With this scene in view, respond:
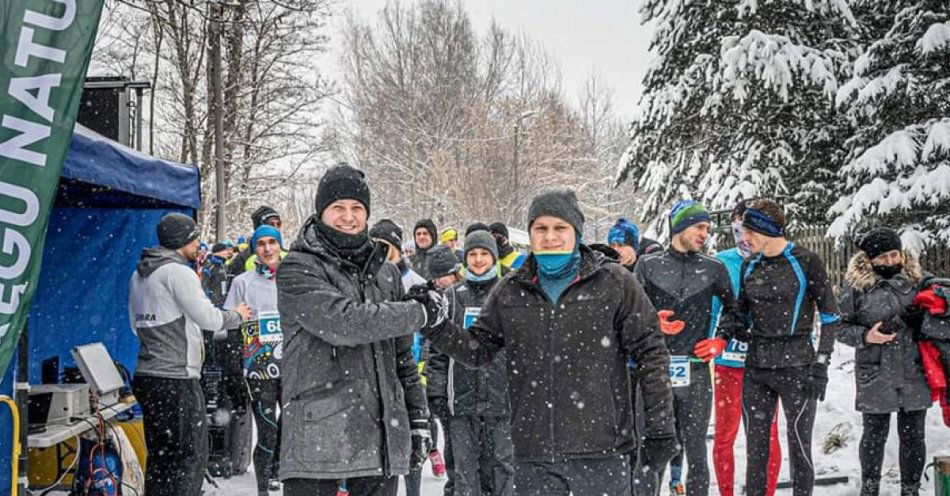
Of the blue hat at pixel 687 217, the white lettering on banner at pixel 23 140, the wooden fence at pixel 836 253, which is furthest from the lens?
the wooden fence at pixel 836 253

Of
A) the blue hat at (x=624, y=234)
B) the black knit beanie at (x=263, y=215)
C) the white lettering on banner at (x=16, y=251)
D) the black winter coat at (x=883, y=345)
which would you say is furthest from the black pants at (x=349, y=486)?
the black knit beanie at (x=263, y=215)

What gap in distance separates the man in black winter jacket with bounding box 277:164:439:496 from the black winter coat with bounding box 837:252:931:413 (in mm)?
3618

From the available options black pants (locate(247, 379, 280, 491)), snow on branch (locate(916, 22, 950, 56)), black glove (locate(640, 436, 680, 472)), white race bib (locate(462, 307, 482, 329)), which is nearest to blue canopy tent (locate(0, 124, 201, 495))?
black pants (locate(247, 379, 280, 491))

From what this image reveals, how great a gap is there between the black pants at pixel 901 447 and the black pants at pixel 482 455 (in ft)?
8.37

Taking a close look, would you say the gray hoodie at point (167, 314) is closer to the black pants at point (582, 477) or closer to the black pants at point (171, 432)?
the black pants at point (171, 432)

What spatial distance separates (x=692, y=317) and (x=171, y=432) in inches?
137

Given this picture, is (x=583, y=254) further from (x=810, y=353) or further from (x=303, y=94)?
(x=303, y=94)

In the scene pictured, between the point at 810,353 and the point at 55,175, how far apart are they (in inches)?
172

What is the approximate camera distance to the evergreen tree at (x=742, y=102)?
15.0 m

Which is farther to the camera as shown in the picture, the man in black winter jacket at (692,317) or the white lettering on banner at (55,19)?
the man in black winter jacket at (692,317)

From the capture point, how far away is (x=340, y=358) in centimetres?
323

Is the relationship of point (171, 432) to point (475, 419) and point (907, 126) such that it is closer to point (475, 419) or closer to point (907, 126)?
point (475, 419)

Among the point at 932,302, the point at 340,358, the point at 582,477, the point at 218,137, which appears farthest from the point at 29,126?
the point at 218,137

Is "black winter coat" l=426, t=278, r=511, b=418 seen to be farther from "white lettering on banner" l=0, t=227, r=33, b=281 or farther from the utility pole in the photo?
the utility pole
